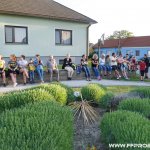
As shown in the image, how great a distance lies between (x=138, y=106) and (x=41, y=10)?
17.3 metres

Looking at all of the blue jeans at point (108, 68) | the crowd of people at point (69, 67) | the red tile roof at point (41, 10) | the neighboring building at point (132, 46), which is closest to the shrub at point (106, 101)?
the crowd of people at point (69, 67)

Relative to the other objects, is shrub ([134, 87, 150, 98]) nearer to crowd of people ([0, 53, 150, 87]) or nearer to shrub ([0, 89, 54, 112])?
shrub ([0, 89, 54, 112])

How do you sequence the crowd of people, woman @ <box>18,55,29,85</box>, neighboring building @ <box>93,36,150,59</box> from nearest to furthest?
1. the crowd of people
2. woman @ <box>18,55,29,85</box>
3. neighboring building @ <box>93,36,150,59</box>

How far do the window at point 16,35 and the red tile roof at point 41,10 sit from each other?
1.12m

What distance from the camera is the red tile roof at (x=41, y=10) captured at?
1930 centimetres

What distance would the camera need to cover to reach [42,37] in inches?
821

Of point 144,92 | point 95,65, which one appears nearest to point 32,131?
point 144,92

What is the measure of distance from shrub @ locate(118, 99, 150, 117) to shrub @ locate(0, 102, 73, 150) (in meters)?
2.07

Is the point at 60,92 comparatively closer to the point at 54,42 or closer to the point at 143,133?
the point at 143,133

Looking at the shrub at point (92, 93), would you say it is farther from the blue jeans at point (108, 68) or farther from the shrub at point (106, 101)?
the blue jeans at point (108, 68)

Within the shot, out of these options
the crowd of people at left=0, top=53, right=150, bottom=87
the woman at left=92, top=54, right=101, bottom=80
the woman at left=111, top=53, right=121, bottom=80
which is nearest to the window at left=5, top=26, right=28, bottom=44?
the crowd of people at left=0, top=53, right=150, bottom=87

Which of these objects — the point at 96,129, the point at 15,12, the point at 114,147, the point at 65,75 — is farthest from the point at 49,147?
the point at 15,12

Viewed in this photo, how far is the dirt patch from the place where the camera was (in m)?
4.71

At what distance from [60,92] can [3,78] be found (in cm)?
632
